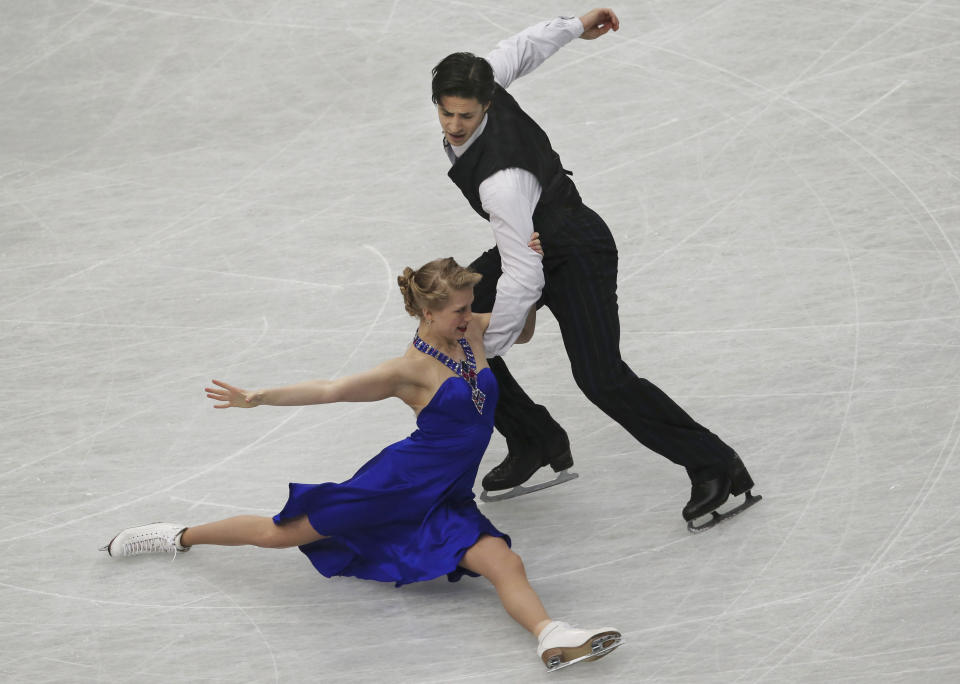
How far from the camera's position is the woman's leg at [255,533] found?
4562 millimetres

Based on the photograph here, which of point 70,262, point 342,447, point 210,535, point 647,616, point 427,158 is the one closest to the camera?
point 647,616

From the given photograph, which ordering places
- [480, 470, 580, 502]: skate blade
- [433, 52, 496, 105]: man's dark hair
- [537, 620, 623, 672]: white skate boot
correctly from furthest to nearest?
[480, 470, 580, 502]: skate blade, [433, 52, 496, 105]: man's dark hair, [537, 620, 623, 672]: white skate boot

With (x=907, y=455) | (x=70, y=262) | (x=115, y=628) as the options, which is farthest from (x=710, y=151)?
(x=115, y=628)

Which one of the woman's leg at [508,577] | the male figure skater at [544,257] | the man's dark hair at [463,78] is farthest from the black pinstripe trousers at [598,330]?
the woman's leg at [508,577]

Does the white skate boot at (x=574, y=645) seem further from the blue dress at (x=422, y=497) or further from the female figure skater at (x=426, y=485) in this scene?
the blue dress at (x=422, y=497)

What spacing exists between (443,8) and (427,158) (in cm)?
157

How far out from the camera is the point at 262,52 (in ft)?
28.1

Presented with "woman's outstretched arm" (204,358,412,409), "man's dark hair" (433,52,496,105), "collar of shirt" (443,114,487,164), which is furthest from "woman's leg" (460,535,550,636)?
"man's dark hair" (433,52,496,105)

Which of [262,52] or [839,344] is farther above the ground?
[262,52]

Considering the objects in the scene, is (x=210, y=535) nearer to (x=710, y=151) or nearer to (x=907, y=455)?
(x=907, y=455)

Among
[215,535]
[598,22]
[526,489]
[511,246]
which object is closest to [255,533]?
[215,535]

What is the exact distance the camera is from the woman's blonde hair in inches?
171

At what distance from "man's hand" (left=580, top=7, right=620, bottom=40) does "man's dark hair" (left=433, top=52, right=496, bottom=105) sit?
2.52ft

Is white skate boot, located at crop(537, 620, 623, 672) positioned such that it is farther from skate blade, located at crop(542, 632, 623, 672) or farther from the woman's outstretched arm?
the woman's outstretched arm
